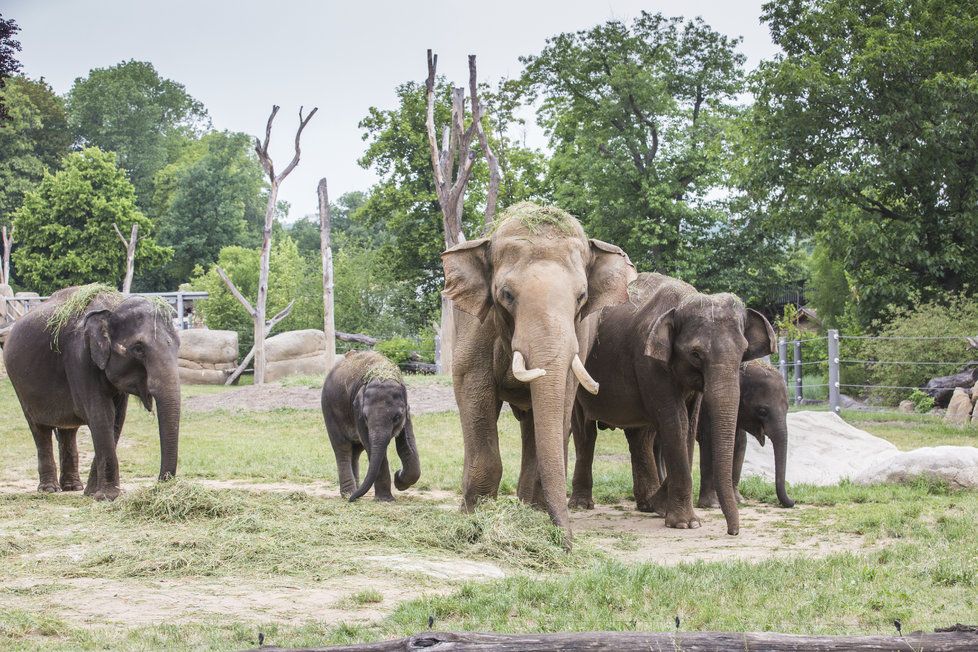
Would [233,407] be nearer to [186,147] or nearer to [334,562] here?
[334,562]

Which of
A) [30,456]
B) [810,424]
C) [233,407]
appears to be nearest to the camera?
[810,424]

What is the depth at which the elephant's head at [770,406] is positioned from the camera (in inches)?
463

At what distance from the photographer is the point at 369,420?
38.3ft

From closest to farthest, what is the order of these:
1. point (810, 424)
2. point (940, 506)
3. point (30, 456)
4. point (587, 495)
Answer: point (940, 506), point (587, 495), point (810, 424), point (30, 456)

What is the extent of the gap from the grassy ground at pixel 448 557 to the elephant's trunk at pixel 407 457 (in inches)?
11.5

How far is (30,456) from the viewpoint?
17.8 meters

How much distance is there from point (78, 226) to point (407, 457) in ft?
152

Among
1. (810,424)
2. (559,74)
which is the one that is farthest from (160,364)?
(559,74)

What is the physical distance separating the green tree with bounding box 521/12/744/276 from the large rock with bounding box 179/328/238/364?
12681 mm

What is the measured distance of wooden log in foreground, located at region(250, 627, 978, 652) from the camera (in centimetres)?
452

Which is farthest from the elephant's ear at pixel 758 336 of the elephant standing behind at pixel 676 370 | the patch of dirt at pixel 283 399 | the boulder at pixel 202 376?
the boulder at pixel 202 376

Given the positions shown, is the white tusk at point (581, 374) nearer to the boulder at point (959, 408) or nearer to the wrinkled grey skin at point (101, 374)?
the wrinkled grey skin at point (101, 374)

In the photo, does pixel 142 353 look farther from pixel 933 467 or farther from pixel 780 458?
pixel 933 467

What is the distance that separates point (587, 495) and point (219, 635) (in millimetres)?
7180
